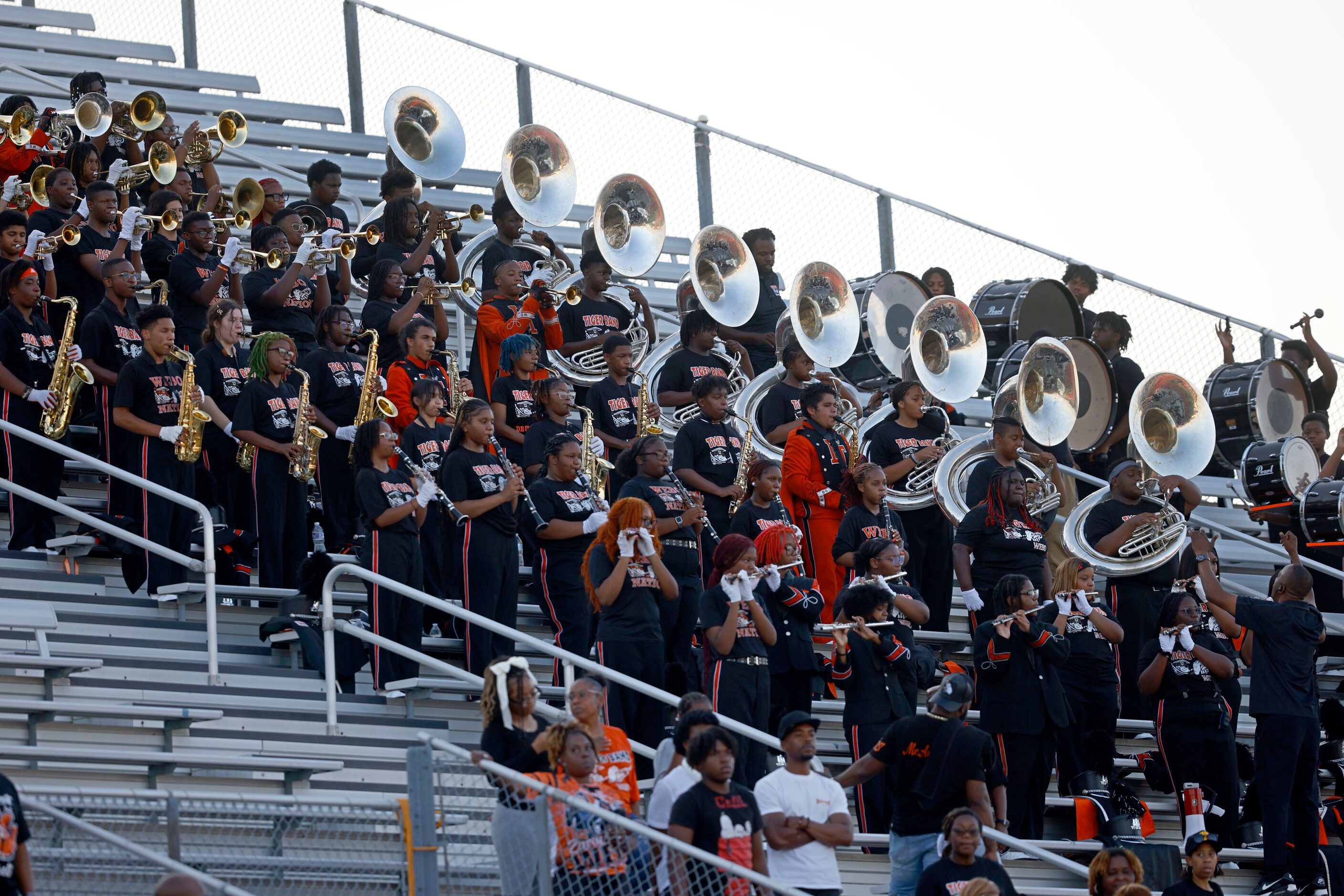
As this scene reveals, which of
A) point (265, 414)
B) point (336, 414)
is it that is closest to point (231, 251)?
point (336, 414)

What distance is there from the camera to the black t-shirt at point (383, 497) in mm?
9430

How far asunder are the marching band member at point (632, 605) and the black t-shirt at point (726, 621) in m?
0.19

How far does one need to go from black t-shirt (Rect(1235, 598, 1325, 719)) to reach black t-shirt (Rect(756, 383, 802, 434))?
2.79 metres

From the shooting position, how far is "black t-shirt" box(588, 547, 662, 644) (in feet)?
30.3

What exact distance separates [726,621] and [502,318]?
10.7 ft

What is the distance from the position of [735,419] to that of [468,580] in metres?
2.70

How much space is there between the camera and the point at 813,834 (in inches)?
310

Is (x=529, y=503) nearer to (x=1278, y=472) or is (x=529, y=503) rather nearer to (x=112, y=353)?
(x=112, y=353)

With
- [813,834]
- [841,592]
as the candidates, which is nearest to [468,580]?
[841,592]

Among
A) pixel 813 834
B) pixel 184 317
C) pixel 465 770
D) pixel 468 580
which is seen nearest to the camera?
pixel 465 770

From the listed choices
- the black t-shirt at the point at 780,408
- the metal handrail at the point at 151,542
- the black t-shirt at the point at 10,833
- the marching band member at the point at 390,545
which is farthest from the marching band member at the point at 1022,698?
the black t-shirt at the point at 10,833

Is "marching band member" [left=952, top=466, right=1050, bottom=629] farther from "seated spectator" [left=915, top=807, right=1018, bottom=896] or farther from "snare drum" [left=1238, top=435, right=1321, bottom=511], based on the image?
"seated spectator" [left=915, top=807, right=1018, bottom=896]

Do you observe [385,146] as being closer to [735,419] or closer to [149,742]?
[735,419]

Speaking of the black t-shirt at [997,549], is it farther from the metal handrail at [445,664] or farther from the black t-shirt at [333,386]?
the black t-shirt at [333,386]
